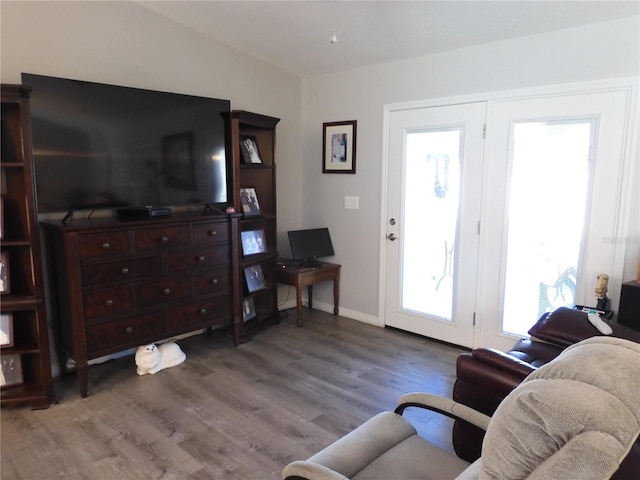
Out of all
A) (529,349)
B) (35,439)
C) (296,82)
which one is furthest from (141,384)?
(296,82)

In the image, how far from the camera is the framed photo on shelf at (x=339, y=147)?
4.14m

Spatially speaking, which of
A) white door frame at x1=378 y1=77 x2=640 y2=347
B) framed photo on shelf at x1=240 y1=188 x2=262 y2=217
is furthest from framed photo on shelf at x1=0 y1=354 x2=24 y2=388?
white door frame at x1=378 y1=77 x2=640 y2=347

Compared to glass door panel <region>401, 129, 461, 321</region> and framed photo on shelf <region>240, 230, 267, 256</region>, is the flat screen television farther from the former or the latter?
glass door panel <region>401, 129, 461, 321</region>

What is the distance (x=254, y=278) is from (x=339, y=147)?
1469 millimetres

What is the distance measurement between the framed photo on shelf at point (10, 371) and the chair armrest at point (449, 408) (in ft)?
7.60

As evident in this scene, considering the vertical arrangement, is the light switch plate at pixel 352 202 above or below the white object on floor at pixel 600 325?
above

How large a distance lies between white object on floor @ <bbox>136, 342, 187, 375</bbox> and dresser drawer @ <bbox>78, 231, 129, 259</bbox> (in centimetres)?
75

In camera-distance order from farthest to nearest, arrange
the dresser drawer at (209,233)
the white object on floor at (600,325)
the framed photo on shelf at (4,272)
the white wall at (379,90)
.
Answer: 1. the dresser drawer at (209,233)
2. the white wall at (379,90)
3. the framed photo on shelf at (4,272)
4. the white object on floor at (600,325)

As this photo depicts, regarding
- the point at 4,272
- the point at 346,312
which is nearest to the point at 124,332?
the point at 4,272

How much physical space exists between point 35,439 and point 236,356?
4.56 ft

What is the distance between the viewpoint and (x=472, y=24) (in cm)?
297

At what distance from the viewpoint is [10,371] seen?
267 cm

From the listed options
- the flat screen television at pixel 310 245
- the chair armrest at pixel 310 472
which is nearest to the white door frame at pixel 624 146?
the flat screen television at pixel 310 245

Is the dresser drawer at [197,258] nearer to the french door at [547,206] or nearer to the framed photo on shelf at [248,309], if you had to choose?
the framed photo on shelf at [248,309]
